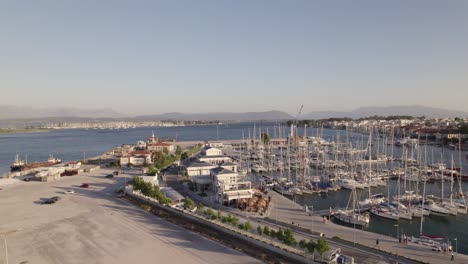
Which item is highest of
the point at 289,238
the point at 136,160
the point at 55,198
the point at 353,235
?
the point at 136,160

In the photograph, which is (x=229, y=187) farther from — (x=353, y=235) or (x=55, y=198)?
(x=55, y=198)

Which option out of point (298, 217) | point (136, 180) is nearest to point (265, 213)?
point (298, 217)

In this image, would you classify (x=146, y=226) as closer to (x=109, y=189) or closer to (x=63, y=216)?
(x=63, y=216)

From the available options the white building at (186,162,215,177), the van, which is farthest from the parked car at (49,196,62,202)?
the van

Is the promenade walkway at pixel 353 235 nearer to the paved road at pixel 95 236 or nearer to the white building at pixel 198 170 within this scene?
the paved road at pixel 95 236

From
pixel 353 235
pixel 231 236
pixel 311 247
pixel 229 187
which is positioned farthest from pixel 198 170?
pixel 311 247

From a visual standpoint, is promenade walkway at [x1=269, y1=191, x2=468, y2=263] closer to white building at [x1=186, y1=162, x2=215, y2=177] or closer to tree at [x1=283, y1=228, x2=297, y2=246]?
tree at [x1=283, y1=228, x2=297, y2=246]

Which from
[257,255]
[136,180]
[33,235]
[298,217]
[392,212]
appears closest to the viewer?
[257,255]

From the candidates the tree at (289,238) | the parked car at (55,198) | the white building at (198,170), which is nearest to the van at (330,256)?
the tree at (289,238)
